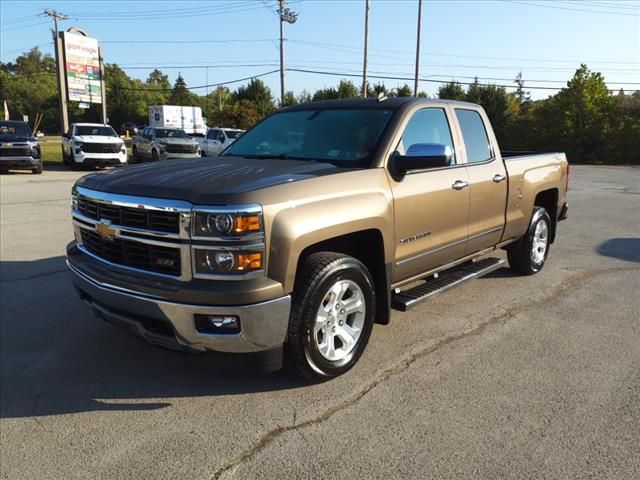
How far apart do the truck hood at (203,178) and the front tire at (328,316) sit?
588 mm

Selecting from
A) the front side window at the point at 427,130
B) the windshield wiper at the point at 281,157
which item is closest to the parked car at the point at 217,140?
the windshield wiper at the point at 281,157

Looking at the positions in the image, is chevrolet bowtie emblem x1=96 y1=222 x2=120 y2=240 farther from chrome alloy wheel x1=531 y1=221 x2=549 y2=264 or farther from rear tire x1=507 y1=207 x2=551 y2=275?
chrome alloy wheel x1=531 y1=221 x2=549 y2=264

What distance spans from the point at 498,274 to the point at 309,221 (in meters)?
3.84

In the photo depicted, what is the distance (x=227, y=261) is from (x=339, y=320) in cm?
102

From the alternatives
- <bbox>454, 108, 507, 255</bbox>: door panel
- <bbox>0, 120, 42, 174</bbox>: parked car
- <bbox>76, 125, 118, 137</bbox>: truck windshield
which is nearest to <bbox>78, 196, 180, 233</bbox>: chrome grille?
<bbox>454, 108, 507, 255</bbox>: door panel

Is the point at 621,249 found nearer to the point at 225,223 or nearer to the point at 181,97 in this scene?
the point at 225,223

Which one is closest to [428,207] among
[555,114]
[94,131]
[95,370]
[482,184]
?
[482,184]

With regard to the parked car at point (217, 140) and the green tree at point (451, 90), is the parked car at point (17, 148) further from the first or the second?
the green tree at point (451, 90)

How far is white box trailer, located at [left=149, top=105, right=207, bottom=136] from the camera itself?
145ft

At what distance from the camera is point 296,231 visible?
3.07 meters

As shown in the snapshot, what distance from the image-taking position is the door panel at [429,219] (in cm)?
390

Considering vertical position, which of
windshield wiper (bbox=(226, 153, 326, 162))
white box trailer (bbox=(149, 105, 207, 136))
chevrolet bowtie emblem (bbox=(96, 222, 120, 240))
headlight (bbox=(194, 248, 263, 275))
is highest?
white box trailer (bbox=(149, 105, 207, 136))

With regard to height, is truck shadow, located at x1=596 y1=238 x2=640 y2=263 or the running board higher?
the running board

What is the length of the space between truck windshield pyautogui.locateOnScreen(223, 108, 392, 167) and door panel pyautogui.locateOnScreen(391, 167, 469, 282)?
0.43 m
